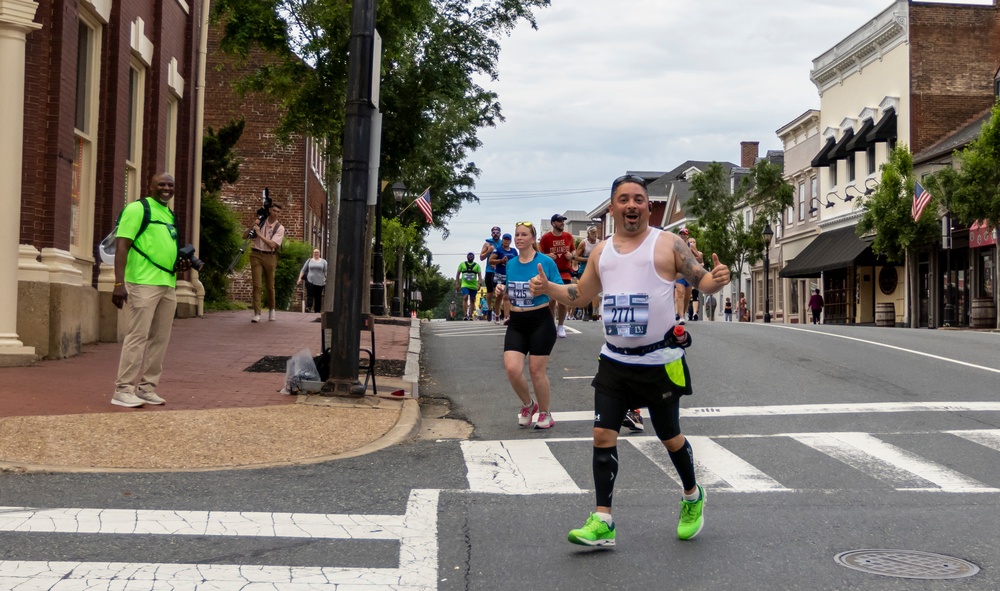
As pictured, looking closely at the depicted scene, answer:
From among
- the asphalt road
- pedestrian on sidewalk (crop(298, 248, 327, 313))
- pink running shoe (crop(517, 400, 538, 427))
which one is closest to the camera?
the asphalt road

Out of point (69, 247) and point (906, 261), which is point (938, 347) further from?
point (906, 261)

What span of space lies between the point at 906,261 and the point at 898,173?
4.18m

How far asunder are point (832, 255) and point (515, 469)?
130 ft

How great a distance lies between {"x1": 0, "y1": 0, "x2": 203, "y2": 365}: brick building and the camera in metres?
12.4

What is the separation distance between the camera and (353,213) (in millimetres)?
11164

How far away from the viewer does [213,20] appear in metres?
19.9

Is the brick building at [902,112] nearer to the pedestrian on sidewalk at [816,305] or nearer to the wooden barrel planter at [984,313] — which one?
the pedestrian on sidewalk at [816,305]

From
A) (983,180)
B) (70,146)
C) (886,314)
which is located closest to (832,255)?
(886,314)

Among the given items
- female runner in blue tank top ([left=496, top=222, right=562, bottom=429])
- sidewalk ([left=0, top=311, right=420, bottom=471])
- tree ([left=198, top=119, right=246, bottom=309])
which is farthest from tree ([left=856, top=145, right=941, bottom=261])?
female runner in blue tank top ([left=496, top=222, right=562, bottom=429])

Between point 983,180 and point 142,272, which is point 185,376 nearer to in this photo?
point 142,272

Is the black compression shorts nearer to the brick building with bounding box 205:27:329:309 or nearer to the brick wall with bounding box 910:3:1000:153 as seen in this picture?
the brick building with bounding box 205:27:329:309

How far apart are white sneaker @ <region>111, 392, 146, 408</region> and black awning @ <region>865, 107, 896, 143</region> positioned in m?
37.9

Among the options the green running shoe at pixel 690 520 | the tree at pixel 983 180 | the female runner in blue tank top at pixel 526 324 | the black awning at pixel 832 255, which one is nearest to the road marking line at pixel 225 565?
the green running shoe at pixel 690 520

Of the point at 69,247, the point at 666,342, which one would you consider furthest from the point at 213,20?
the point at 666,342
